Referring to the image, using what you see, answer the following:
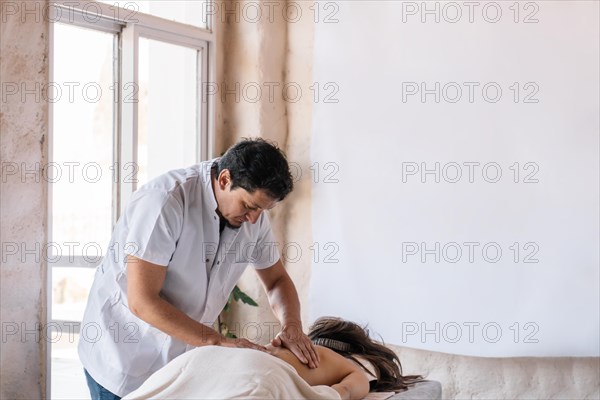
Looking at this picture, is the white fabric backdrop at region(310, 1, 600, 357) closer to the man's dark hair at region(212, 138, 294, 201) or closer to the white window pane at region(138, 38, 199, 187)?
the white window pane at region(138, 38, 199, 187)

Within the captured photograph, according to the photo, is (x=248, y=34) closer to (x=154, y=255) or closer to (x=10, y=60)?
(x=10, y=60)

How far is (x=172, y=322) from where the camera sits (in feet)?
7.55

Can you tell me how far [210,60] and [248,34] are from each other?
245 mm

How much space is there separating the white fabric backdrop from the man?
1.34 meters

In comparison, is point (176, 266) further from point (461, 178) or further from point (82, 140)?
point (461, 178)

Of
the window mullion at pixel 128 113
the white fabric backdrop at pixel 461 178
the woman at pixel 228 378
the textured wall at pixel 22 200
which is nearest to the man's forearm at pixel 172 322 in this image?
the woman at pixel 228 378

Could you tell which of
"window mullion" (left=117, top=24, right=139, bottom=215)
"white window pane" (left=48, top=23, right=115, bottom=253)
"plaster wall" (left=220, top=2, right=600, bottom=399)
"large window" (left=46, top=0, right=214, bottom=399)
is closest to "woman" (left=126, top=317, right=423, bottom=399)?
"large window" (left=46, top=0, right=214, bottom=399)

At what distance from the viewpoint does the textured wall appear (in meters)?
3.09

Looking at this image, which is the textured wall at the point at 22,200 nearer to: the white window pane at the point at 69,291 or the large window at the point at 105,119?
the large window at the point at 105,119

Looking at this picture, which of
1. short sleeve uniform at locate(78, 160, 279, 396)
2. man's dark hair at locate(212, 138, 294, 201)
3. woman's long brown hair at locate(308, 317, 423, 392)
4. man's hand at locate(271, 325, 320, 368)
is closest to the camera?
man's dark hair at locate(212, 138, 294, 201)

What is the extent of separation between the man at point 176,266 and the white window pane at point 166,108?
1530 millimetres

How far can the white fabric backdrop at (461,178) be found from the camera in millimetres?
3492

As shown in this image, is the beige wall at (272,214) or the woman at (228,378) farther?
the beige wall at (272,214)

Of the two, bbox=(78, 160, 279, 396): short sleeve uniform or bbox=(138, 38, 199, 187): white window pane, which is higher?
bbox=(138, 38, 199, 187): white window pane
